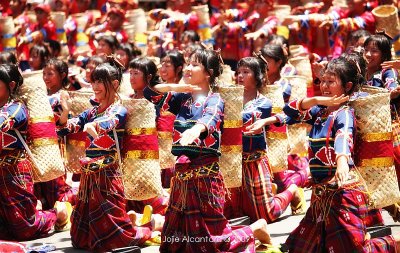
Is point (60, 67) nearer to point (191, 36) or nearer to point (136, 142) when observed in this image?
point (136, 142)

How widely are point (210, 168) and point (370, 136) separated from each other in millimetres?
1004

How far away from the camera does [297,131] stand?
8.22 meters

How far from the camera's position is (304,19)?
1068 cm

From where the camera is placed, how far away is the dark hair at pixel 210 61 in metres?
6.26

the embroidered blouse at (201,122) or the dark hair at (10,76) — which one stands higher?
the dark hair at (10,76)

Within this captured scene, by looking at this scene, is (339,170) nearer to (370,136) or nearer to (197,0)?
(370,136)

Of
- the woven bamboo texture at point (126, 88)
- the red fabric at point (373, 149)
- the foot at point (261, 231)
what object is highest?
the woven bamboo texture at point (126, 88)

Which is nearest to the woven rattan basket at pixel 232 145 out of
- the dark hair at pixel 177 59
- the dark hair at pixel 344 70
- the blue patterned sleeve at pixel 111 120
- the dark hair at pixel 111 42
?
the blue patterned sleeve at pixel 111 120

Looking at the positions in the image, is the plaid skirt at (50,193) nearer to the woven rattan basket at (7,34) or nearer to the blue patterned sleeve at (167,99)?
the blue patterned sleeve at (167,99)

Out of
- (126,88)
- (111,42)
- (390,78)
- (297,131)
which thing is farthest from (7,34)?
(390,78)

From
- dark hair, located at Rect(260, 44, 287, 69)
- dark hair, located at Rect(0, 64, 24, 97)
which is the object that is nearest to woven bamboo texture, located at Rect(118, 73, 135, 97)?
dark hair, located at Rect(260, 44, 287, 69)

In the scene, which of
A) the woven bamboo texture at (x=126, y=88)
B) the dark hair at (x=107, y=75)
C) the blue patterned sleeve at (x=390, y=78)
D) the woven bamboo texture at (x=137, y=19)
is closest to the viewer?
the dark hair at (x=107, y=75)

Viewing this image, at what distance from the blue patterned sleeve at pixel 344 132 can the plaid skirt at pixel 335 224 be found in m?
0.25

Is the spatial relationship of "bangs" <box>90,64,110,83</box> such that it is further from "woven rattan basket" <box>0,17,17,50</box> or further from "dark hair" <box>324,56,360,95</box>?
"woven rattan basket" <box>0,17,17,50</box>
